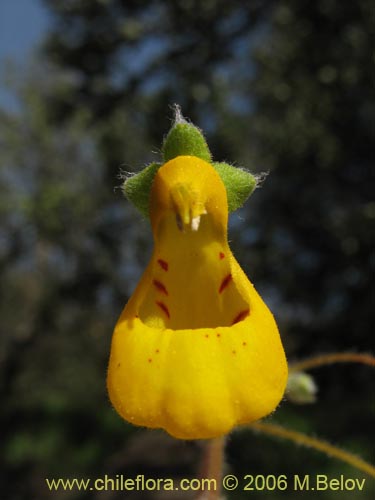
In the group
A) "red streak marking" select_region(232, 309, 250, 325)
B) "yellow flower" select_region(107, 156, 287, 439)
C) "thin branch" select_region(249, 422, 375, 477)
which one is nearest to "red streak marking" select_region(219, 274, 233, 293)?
"yellow flower" select_region(107, 156, 287, 439)

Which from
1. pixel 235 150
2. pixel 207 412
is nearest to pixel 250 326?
pixel 207 412

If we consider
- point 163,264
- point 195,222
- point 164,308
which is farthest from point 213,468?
point 195,222

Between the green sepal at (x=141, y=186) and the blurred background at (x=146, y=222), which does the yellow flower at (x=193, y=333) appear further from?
the blurred background at (x=146, y=222)

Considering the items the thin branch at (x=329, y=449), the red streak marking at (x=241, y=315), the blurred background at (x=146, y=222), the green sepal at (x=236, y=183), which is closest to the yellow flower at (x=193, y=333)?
the red streak marking at (x=241, y=315)

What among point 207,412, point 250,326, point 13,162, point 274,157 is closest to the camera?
point 207,412

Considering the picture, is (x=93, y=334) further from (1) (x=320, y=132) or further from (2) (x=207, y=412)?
(2) (x=207, y=412)

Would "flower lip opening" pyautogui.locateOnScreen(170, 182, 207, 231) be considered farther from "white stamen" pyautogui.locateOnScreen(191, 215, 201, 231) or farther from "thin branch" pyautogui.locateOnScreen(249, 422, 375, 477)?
"thin branch" pyautogui.locateOnScreen(249, 422, 375, 477)
